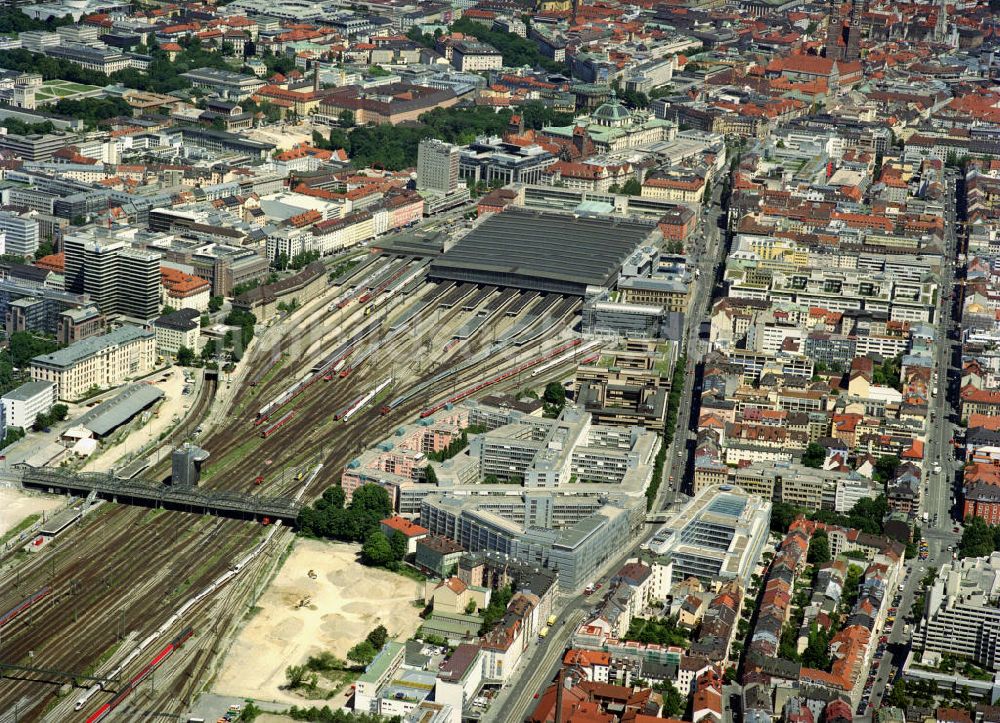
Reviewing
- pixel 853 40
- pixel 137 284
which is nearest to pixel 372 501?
pixel 137 284

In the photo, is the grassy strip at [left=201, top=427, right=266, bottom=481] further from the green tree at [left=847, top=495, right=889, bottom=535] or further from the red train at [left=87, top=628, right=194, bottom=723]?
the green tree at [left=847, top=495, right=889, bottom=535]

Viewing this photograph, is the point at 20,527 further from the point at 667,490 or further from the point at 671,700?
the point at 671,700

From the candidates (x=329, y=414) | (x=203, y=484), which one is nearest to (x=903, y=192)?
(x=329, y=414)

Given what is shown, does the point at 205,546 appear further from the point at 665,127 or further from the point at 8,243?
the point at 665,127

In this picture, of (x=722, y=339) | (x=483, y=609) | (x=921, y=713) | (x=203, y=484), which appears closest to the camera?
(x=921, y=713)

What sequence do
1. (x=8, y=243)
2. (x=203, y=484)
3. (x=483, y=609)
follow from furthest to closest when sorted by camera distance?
(x=8, y=243), (x=203, y=484), (x=483, y=609)

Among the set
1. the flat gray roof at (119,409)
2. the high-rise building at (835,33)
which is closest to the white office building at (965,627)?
the flat gray roof at (119,409)
